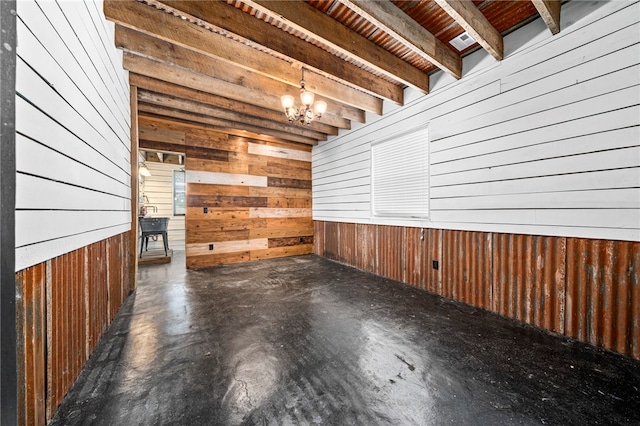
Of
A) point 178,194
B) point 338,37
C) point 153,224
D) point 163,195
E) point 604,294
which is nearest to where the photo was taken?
point 604,294

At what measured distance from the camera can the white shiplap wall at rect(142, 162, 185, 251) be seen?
8.46m

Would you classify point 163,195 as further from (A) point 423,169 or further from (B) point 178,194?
(A) point 423,169

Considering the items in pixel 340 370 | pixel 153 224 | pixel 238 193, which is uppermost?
pixel 238 193

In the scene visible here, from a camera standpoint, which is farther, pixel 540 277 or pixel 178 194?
pixel 178 194

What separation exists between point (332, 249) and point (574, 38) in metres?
4.90

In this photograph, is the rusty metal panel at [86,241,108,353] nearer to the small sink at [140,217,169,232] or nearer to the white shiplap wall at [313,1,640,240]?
the small sink at [140,217,169,232]

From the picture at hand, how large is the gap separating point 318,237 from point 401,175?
3078mm

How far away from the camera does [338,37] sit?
2604mm

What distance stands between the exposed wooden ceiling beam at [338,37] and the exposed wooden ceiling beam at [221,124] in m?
3.00

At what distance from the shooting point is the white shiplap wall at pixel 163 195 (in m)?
8.46

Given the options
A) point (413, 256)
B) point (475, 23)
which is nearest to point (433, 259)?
point (413, 256)

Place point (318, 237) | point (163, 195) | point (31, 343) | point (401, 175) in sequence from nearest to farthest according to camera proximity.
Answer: point (31, 343), point (401, 175), point (318, 237), point (163, 195)

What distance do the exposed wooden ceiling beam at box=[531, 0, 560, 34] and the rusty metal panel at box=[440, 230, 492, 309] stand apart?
2155 millimetres

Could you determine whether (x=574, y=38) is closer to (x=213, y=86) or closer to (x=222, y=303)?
(x=213, y=86)
